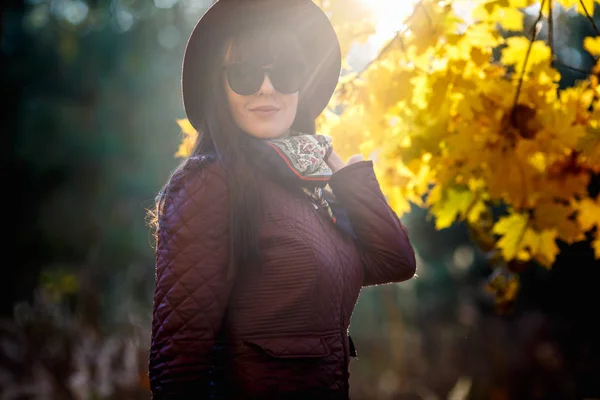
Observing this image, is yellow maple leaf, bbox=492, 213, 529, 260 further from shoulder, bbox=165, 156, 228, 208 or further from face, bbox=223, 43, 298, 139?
shoulder, bbox=165, 156, 228, 208

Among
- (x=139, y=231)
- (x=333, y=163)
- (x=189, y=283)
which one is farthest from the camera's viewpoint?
(x=139, y=231)

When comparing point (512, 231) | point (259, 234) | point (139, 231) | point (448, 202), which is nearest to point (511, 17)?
point (448, 202)

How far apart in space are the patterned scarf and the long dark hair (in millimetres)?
51

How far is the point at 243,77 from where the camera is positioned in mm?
1517

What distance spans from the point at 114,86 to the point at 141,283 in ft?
11.8

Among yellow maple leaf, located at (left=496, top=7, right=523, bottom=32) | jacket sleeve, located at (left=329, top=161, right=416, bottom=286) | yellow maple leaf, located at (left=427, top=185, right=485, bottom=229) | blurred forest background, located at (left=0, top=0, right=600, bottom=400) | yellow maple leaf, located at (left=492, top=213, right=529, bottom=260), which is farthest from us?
blurred forest background, located at (left=0, top=0, right=600, bottom=400)

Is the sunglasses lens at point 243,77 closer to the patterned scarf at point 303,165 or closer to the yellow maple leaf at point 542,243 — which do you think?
the patterned scarf at point 303,165

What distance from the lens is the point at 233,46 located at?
1544mm

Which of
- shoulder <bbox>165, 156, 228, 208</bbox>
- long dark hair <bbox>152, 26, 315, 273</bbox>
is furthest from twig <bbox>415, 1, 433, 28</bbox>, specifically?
shoulder <bbox>165, 156, 228, 208</bbox>

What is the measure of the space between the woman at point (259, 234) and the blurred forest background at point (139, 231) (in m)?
5.57

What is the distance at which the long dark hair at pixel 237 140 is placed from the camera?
53.9 inches

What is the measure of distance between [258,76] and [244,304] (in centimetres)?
57

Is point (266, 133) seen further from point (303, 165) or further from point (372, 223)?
point (372, 223)

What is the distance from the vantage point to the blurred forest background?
7426 millimetres
